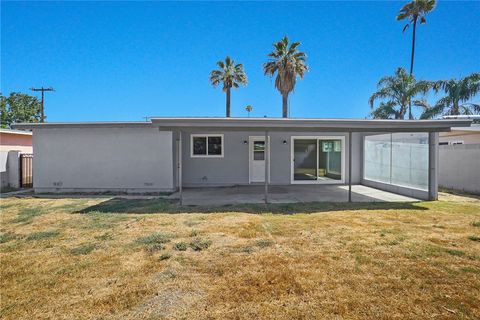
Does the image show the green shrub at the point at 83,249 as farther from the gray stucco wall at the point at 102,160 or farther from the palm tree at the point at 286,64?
the palm tree at the point at 286,64

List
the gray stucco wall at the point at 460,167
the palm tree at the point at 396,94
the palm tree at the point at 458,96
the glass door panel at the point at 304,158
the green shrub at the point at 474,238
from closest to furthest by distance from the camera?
the green shrub at the point at 474,238 < the gray stucco wall at the point at 460,167 < the glass door panel at the point at 304,158 < the palm tree at the point at 458,96 < the palm tree at the point at 396,94

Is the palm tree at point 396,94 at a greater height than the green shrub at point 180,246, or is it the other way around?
the palm tree at point 396,94

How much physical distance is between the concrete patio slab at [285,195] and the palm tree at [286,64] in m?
9.80

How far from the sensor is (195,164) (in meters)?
11.2

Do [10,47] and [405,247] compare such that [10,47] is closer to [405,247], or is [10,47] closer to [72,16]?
[72,16]

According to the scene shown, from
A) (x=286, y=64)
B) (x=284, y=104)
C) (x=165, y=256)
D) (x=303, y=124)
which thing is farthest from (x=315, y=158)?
(x=286, y=64)

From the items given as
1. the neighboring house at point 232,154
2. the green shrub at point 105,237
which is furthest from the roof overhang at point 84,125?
the green shrub at point 105,237

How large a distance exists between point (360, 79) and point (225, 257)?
2205cm

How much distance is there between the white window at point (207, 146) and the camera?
1123 centimetres

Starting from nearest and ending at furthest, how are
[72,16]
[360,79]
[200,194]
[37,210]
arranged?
1. [37,210]
2. [200,194]
3. [72,16]
4. [360,79]

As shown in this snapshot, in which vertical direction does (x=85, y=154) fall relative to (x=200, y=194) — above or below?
above

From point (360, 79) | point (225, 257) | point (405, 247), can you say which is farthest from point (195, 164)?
point (360, 79)

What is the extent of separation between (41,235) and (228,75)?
66.6 ft

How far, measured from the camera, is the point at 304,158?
1181cm
